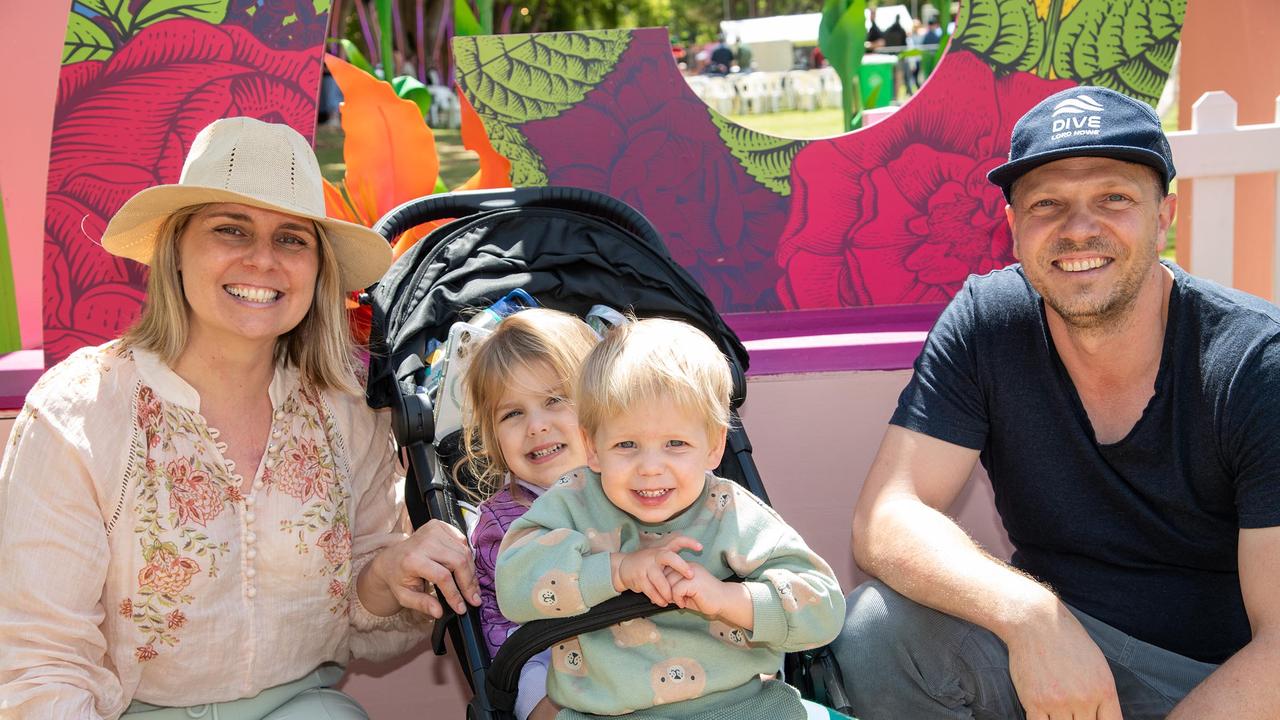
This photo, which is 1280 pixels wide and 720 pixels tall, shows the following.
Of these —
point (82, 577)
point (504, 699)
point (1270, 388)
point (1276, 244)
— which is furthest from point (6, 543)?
point (1276, 244)

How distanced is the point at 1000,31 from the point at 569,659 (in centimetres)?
303

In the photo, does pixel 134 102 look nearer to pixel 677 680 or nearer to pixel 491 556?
pixel 491 556

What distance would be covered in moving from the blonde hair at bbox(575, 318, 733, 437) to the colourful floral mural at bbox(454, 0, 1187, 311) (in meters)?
2.07

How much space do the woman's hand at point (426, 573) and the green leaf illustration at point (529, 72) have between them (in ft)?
6.57

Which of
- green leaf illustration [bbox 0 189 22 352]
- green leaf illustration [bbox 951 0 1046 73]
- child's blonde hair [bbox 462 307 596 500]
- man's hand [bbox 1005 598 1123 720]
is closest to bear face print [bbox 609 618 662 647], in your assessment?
child's blonde hair [bbox 462 307 596 500]

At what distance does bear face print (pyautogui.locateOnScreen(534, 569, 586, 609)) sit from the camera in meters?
2.15

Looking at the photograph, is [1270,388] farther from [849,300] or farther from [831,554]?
[849,300]

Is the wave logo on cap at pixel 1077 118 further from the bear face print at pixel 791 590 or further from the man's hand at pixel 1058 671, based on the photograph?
the bear face print at pixel 791 590

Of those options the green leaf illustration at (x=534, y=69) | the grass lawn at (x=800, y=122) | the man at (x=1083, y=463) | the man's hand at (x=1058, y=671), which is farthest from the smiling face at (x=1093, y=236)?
the grass lawn at (x=800, y=122)

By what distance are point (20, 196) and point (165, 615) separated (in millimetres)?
3339

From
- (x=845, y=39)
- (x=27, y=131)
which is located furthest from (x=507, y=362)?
(x=845, y=39)

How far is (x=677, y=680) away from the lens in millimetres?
2221

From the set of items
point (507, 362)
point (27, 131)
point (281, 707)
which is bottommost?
point (281, 707)

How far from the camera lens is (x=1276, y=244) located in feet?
14.6
